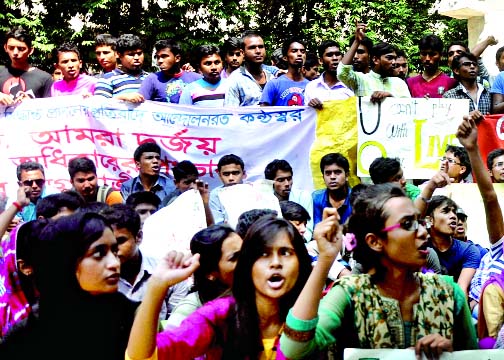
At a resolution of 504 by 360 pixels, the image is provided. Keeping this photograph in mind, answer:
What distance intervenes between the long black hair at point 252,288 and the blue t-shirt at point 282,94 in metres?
5.11

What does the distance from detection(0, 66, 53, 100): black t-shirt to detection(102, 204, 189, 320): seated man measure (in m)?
4.14

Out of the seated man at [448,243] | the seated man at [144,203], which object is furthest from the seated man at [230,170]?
the seated man at [448,243]

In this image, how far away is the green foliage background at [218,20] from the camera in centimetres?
1667

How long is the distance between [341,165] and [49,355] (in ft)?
14.0

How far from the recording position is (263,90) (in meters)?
8.55

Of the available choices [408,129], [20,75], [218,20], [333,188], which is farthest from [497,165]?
[218,20]

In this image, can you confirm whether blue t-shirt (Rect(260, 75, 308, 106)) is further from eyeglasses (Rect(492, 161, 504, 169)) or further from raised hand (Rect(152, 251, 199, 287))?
raised hand (Rect(152, 251, 199, 287))

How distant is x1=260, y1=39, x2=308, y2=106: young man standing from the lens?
27.7 feet

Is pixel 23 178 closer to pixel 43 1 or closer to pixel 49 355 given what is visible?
pixel 49 355

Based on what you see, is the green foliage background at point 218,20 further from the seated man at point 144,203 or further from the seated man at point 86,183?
the seated man at point 144,203

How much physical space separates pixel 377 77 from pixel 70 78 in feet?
10.9

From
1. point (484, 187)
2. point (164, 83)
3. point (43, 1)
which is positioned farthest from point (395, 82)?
point (43, 1)

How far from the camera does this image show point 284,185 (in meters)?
7.34

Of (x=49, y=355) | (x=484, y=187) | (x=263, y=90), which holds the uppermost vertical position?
(x=263, y=90)
